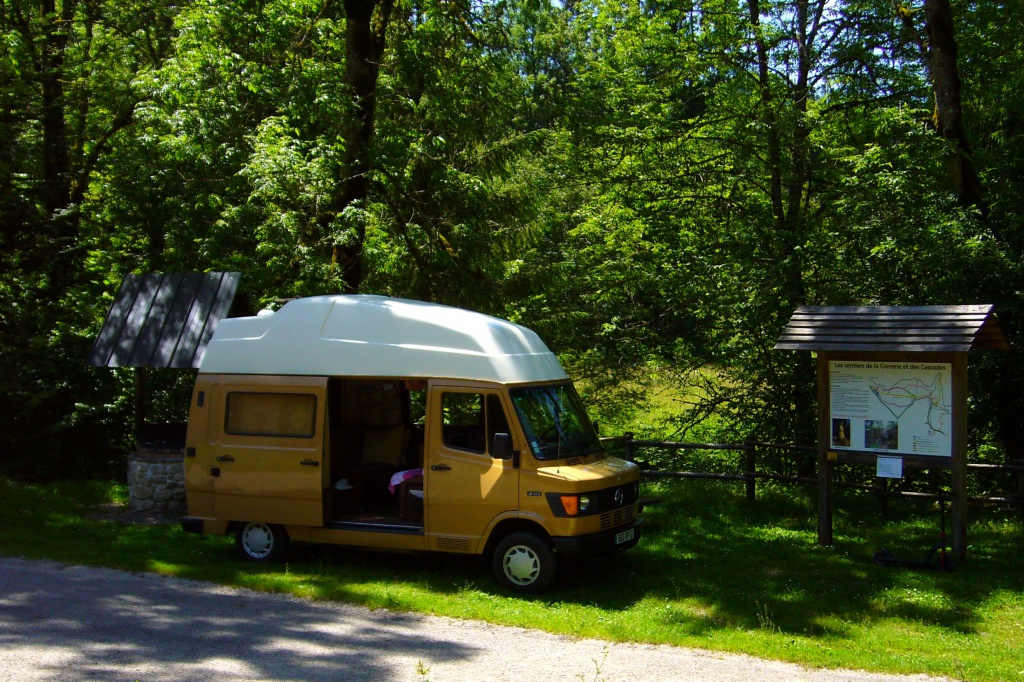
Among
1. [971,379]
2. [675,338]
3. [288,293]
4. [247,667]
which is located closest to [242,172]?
[288,293]

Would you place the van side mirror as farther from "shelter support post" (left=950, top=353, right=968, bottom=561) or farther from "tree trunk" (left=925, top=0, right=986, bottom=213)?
"tree trunk" (left=925, top=0, right=986, bottom=213)

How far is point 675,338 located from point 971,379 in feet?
16.8

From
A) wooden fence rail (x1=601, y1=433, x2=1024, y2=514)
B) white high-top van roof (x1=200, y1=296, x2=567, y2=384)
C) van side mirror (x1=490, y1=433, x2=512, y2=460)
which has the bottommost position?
wooden fence rail (x1=601, y1=433, x2=1024, y2=514)

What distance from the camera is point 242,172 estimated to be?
47.0 feet

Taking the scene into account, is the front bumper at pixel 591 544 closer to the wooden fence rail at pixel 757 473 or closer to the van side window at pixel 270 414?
the van side window at pixel 270 414

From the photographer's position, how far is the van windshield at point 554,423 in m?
9.87

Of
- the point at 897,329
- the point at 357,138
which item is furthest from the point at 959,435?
the point at 357,138

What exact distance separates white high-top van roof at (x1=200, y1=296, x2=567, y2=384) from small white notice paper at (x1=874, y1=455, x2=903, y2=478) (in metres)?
3.81

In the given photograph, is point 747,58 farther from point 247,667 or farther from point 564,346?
point 247,667

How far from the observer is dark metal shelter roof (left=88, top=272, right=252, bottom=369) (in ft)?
43.8

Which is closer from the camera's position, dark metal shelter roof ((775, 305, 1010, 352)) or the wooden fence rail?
dark metal shelter roof ((775, 305, 1010, 352))

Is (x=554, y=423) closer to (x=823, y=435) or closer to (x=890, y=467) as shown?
(x=823, y=435)

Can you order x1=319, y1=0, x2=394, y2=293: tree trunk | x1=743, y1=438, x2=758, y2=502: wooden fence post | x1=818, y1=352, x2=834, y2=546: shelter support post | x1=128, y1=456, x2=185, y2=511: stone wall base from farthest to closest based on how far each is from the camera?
1. x1=319, y1=0, x2=394, y2=293: tree trunk
2. x1=743, y1=438, x2=758, y2=502: wooden fence post
3. x1=128, y1=456, x2=185, y2=511: stone wall base
4. x1=818, y1=352, x2=834, y2=546: shelter support post

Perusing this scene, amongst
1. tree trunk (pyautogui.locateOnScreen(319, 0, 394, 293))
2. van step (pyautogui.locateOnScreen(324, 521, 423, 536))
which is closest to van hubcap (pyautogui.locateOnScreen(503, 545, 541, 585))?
van step (pyautogui.locateOnScreen(324, 521, 423, 536))
